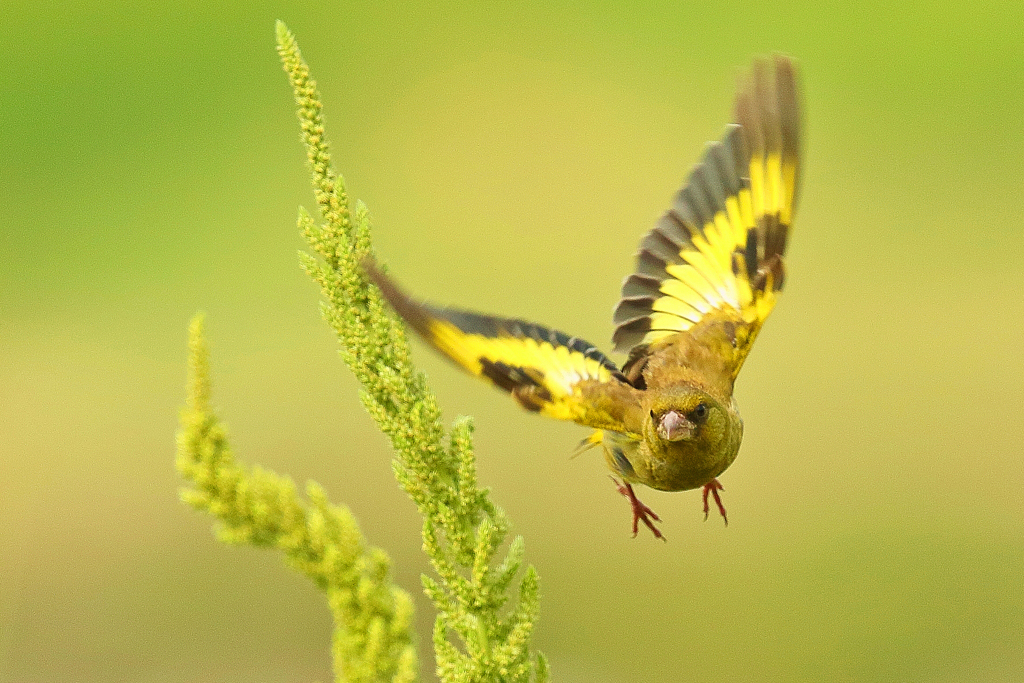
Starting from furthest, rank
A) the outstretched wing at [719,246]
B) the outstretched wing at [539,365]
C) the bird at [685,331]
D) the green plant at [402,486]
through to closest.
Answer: the outstretched wing at [719,246] → the bird at [685,331] → the outstretched wing at [539,365] → the green plant at [402,486]

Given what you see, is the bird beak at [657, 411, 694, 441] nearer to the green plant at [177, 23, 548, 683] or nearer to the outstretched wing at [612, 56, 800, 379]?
the outstretched wing at [612, 56, 800, 379]

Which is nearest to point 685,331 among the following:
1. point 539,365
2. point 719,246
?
point 719,246

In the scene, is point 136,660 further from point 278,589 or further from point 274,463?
point 274,463

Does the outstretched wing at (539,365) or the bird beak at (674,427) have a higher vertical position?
the outstretched wing at (539,365)

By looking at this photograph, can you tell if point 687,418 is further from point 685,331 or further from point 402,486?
point 402,486

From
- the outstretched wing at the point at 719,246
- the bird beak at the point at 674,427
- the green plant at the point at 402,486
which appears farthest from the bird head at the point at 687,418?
the green plant at the point at 402,486

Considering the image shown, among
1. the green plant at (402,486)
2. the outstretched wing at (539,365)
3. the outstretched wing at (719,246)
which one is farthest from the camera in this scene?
the outstretched wing at (719,246)

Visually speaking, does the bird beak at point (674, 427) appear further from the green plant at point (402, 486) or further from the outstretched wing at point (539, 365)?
the green plant at point (402, 486)

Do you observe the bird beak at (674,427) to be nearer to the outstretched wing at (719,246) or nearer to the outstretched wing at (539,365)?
the outstretched wing at (539,365)

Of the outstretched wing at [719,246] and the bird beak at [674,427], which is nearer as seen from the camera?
the bird beak at [674,427]
